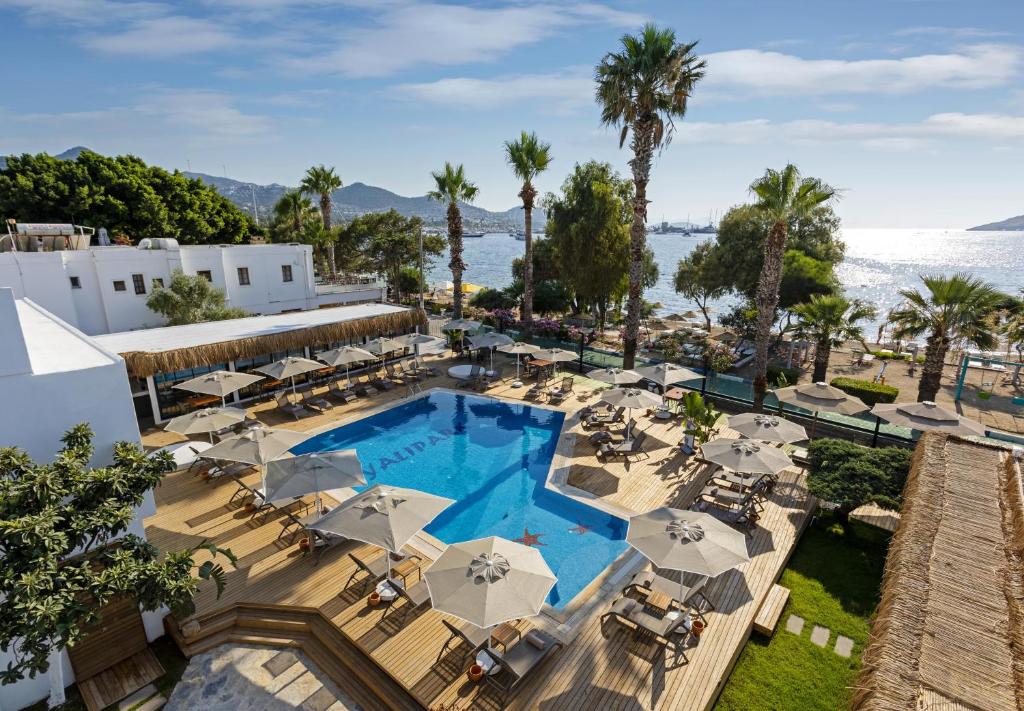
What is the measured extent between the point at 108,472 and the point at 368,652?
529 cm

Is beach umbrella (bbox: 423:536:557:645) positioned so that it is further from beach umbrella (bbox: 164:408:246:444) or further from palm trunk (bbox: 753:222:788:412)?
palm trunk (bbox: 753:222:788:412)

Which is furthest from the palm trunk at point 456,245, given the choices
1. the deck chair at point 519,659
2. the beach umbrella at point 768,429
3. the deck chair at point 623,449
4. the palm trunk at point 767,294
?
the deck chair at point 519,659

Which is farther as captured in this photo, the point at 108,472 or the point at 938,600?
the point at 108,472

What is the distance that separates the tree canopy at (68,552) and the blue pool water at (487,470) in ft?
22.9

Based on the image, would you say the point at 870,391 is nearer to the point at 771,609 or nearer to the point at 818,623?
the point at 818,623

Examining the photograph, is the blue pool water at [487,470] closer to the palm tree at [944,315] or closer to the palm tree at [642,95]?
the palm tree at [642,95]

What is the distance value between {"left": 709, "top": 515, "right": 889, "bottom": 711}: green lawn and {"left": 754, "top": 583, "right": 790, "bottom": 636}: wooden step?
0.23 m

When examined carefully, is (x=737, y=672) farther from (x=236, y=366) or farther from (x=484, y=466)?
(x=236, y=366)

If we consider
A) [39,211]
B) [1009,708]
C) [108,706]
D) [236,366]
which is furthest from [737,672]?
[39,211]

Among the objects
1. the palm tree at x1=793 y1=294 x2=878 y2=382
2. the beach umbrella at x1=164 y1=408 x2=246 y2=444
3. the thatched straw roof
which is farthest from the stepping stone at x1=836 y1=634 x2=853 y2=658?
the palm tree at x1=793 y1=294 x2=878 y2=382

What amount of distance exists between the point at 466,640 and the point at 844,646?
23.8ft

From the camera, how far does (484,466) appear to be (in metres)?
17.3

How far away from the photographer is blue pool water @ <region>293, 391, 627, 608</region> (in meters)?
13.0

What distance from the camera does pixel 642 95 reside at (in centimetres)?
2169
